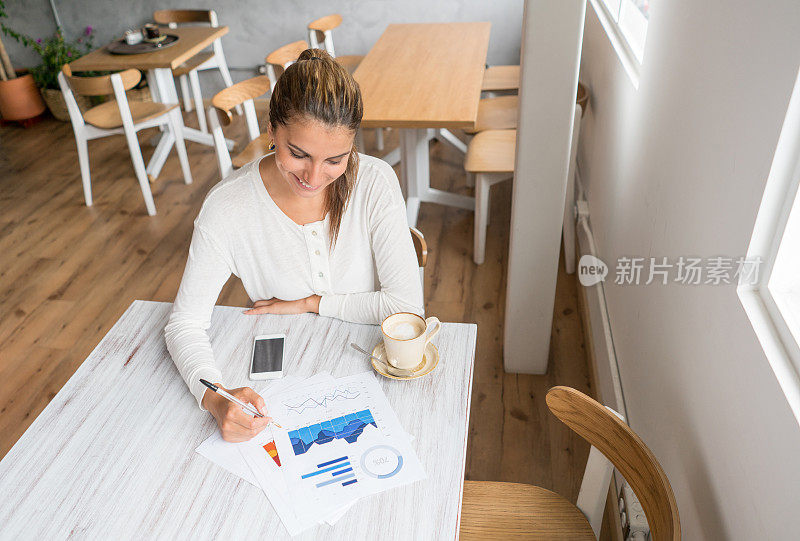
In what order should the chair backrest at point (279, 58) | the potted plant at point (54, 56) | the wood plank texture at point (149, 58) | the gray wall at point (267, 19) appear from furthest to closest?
1. the potted plant at point (54, 56)
2. the gray wall at point (267, 19)
3. the wood plank texture at point (149, 58)
4. the chair backrest at point (279, 58)

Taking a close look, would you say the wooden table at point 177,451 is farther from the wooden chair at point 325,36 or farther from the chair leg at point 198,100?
the chair leg at point 198,100

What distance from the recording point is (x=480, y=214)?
2.82 metres

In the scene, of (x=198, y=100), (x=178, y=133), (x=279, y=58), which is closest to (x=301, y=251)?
(x=279, y=58)

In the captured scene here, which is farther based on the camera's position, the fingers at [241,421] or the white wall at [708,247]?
the fingers at [241,421]

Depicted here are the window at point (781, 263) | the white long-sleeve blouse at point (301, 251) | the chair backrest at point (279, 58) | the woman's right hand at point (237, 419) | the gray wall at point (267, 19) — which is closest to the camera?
the window at point (781, 263)

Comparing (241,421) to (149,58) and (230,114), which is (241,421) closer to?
(230,114)

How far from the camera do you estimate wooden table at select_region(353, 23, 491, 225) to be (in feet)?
8.50

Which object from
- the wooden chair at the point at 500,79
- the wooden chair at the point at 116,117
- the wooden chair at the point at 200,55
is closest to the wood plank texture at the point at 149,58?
the wooden chair at the point at 116,117

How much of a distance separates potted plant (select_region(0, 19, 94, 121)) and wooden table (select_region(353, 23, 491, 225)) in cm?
272

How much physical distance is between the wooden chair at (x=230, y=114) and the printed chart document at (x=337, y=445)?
69.2 inches

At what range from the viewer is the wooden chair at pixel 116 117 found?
10.6ft

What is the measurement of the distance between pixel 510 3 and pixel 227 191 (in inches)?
149

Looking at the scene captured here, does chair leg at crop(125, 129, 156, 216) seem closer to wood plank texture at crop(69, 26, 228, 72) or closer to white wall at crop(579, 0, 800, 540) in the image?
wood plank texture at crop(69, 26, 228, 72)

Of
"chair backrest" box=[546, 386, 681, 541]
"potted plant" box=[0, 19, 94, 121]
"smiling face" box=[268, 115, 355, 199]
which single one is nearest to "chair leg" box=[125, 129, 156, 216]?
"potted plant" box=[0, 19, 94, 121]
